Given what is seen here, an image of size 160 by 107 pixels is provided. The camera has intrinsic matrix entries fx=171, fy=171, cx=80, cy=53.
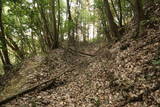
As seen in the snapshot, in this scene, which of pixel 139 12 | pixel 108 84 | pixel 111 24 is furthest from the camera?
pixel 111 24

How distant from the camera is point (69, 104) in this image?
5.91 metres

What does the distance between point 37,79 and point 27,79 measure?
1.55ft

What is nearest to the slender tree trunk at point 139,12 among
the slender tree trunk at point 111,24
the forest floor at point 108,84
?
the forest floor at point 108,84

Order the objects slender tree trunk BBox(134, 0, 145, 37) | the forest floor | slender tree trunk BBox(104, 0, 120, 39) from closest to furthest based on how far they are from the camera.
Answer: the forest floor, slender tree trunk BBox(134, 0, 145, 37), slender tree trunk BBox(104, 0, 120, 39)

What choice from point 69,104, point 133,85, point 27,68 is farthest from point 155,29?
Result: point 27,68

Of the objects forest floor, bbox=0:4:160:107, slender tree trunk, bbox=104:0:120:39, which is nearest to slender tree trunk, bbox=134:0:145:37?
forest floor, bbox=0:4:160:107

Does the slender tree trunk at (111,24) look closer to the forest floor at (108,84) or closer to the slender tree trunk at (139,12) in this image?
the forest floor at (108,84)

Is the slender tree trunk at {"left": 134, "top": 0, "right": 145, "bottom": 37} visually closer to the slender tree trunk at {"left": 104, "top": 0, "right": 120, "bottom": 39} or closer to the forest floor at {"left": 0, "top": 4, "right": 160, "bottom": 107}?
the forest floor at {"left": 0, "top": 4, "right": 160, "bottom": 107}

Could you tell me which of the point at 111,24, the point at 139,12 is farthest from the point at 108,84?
the point at 111,24

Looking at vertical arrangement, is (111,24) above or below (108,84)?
above

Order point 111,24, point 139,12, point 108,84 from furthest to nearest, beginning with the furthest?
point 111,24 → point 139,12 → point 108,84

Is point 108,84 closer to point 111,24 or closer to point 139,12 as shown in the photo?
point 139,12

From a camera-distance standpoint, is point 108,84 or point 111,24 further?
point 111,24

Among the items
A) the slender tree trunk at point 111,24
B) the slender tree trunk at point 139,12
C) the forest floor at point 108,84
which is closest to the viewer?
the forest floor at point 108,84
